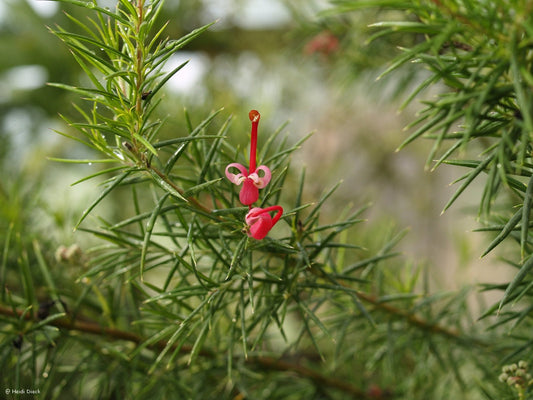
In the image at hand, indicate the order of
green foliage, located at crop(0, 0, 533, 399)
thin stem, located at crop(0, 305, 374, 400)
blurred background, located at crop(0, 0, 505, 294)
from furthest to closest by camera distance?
blurred background, located at crop(0, 0, 505, 294), thin stem, located at crop(0, 305, 374, 400), green foliage, located at crop(0, 0, 533, 399)

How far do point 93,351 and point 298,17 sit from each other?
536mm

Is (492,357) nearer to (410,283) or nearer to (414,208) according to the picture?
(410,283)

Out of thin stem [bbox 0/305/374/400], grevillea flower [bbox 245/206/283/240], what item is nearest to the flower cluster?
grevillea flower [bbox 245/206/283/240]

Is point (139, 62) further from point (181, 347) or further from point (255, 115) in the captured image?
point (181, 347)

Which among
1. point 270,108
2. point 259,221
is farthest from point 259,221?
point 270,108

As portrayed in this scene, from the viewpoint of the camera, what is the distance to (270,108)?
810 millimetres

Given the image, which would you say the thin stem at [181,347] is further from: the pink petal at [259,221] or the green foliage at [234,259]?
the pink petal at [259,221]

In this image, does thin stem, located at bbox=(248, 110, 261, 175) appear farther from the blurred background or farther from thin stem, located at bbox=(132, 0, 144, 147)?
the blurred background

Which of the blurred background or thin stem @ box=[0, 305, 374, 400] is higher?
A: the blurred background

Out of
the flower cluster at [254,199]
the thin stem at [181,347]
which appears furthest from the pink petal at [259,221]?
the thin stem at [181,347]

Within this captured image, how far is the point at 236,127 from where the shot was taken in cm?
73

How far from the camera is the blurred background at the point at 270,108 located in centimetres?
63

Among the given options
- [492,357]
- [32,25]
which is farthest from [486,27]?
[32,25]

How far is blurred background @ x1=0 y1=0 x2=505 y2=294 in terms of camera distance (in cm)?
63
